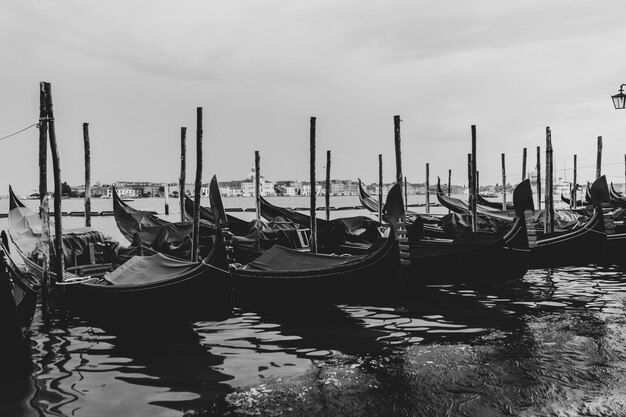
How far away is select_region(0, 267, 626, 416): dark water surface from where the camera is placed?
4.68m

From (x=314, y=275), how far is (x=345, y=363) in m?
2.55

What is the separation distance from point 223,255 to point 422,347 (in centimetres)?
260

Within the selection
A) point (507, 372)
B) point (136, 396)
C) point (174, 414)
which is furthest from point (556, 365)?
point (136, 396)

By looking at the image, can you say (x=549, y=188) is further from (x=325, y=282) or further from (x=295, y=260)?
(x=325, y=282)

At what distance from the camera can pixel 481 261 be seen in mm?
9953

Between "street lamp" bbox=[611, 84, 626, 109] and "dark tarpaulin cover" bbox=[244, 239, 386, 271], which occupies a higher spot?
"street lamp" bbox=[611, 84, 626, 109]

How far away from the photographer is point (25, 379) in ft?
18.2

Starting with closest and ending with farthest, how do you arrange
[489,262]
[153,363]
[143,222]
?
[153,363] < [489,262] < [143,222]

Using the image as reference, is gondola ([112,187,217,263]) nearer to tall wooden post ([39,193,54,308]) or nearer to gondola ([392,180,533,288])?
tall wooden post ([39,193,54,308])

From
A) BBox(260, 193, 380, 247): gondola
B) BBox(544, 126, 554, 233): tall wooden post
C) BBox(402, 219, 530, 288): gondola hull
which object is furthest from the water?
BBox(544, 126, 554, 233): tall wooden post

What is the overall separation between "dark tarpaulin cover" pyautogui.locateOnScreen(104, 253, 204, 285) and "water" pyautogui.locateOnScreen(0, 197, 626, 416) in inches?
26.7

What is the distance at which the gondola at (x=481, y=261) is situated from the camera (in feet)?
32.4

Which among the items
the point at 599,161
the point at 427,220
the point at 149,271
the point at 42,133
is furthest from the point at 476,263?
the point at 599,161

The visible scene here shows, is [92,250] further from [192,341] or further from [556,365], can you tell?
[556,365]
